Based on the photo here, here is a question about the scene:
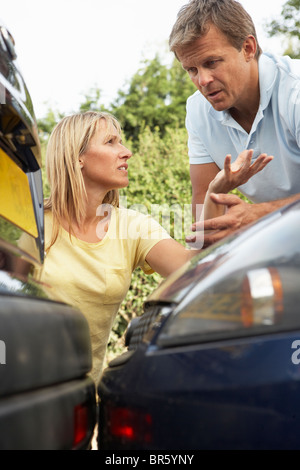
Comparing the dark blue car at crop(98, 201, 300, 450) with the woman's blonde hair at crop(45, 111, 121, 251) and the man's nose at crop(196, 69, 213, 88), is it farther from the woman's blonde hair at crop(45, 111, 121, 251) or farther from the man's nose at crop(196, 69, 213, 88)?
the man's nose at crop(196, 69, 213, 88)

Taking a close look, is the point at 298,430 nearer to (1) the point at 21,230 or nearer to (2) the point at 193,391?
(2) the point at 193,391

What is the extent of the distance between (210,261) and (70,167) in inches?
67.2

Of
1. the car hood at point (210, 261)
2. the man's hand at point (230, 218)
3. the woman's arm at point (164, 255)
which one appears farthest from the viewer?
the woman's arm at point (164, 255)

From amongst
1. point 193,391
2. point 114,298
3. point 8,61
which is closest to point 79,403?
point 193,391

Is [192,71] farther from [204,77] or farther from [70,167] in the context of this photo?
[70,167]

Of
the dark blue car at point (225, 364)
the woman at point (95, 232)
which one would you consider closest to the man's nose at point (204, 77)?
the woman at point (95, 232)

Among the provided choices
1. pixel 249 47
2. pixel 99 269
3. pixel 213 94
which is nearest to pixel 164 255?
pixel 99 269

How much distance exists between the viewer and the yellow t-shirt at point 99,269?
2492 millimetres

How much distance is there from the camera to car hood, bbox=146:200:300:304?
4.06ft

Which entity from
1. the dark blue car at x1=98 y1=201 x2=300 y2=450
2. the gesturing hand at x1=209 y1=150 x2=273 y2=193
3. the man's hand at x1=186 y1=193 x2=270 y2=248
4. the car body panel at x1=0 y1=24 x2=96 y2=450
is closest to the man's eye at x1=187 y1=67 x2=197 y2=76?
the gesturing hand at x1=209 y1=150 x2=273 y2=193

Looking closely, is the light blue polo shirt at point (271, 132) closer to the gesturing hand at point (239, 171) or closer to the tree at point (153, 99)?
the gesturing hand at point (239, 171)

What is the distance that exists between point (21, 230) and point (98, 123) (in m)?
1.55

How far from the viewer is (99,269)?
8.39 feet

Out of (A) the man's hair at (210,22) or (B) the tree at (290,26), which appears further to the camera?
(B) the tree at (290,26)
